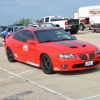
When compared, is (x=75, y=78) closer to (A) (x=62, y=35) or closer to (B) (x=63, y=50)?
(B) (x=63, y=50)

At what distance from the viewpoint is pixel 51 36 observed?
339 inches

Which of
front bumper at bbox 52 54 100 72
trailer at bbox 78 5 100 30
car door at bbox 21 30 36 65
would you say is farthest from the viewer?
trailer at bbox 78 5 100 30

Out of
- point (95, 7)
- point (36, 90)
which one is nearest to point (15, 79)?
point (36, 90)

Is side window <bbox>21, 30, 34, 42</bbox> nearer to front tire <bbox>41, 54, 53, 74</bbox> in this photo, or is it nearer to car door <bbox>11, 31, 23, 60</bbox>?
car door <bbox>11, 31, 23, 60</bbox>

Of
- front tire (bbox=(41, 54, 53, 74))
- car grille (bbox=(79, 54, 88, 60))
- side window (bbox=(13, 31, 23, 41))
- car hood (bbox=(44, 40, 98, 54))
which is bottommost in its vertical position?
front tire (bbox=(41, 54, 53, 74))

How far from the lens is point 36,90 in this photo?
6043 millimetres

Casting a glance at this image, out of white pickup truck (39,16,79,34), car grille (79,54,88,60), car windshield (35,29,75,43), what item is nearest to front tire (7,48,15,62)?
car windshield (35,29,75,43)

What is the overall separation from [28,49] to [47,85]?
2391mm

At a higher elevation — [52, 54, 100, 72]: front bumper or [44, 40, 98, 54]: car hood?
[44, 40, 98, 54]: car hood

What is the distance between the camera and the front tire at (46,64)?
25.0ft

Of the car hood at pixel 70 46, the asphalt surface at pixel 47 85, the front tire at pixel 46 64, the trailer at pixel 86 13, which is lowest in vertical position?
the asphalt surface at pixel 47 85

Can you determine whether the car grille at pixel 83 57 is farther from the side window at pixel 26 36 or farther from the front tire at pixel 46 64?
the side window at pixel 26 36

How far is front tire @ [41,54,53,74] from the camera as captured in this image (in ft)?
25.0

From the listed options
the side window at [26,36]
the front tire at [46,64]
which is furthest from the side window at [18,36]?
the front tire at [46,64]
